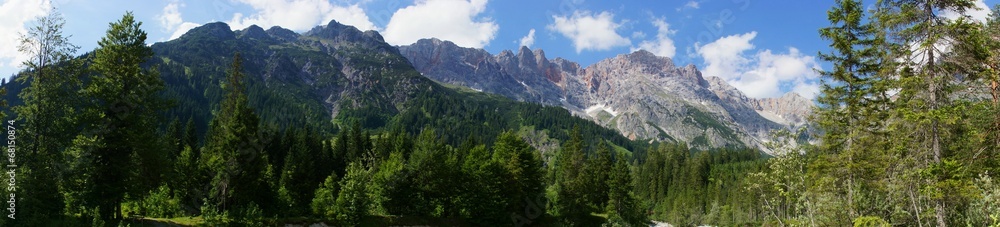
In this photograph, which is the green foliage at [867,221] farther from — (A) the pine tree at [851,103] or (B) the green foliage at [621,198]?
(B) the green foliage at [621,198]

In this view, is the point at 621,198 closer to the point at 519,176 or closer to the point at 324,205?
the point at 519,176

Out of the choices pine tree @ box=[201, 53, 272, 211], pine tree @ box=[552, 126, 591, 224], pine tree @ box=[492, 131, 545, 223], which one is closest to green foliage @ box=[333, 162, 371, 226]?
pine tree @ box=[201, 53, 272, 211]

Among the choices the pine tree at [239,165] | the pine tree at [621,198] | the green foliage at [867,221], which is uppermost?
the pine tree at [239,165]

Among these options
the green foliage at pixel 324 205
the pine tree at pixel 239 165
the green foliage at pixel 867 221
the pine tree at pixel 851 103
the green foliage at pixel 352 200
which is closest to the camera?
the green foliage at pixel 867 221

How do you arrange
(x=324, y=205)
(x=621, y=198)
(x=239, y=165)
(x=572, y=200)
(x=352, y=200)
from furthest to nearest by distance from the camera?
1. (x=621, y=198)
2. (x=572, y=200)
3. (x=324, y=205)
4. (x=352, y=200)
5. (x=239, y=165)

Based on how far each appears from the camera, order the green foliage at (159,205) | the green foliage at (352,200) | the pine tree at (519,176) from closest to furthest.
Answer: the green foliage at (159,205), the green foliage at (352,200), the pine tree at (519,176)

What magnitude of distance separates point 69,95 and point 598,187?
197ft

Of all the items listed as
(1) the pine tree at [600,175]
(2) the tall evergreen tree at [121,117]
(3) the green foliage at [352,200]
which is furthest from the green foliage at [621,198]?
(2) the tall evergreen tree at [121,117]

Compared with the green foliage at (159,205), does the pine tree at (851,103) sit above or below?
above

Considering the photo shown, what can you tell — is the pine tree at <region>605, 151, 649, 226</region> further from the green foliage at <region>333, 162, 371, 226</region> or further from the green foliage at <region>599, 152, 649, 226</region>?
the green foliage at <region>333, 162, 371, 226</region>

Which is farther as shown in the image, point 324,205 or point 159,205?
point 324,205

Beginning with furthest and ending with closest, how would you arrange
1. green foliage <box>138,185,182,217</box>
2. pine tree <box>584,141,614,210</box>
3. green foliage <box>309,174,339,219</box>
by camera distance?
pine tree <box>584,141,614,210</box>, green foliage <box>309,174,339,219</box>, green foliage <box>138,185,182,217</box>

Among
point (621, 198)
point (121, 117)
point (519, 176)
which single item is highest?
point (121, 117)

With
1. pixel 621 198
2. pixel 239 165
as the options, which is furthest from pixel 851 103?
pixel 621 198
